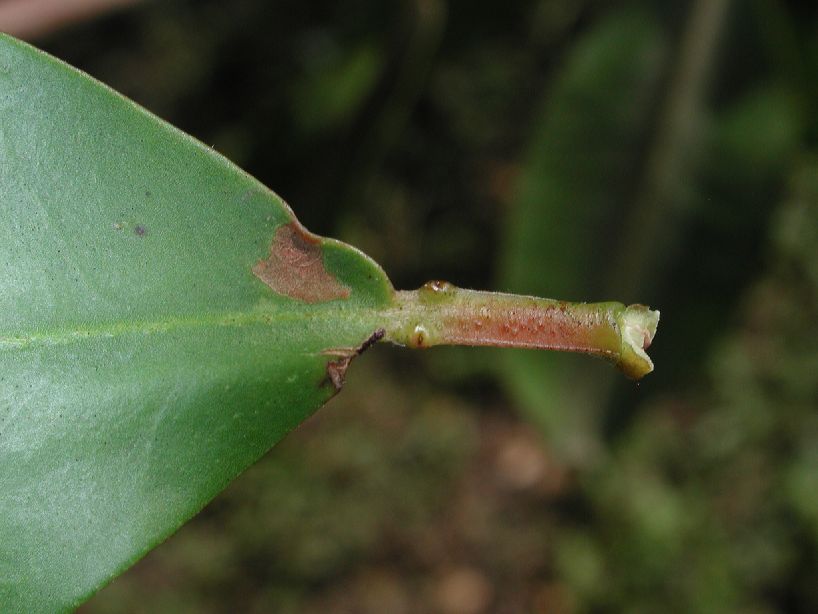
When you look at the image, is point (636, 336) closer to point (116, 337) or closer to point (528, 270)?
point (116, 337)

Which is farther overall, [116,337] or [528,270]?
[528,270]

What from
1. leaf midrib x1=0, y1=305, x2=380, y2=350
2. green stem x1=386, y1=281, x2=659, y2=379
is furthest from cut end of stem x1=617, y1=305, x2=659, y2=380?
leaf midrib x1=0, y1=305, x2=380, y2=350

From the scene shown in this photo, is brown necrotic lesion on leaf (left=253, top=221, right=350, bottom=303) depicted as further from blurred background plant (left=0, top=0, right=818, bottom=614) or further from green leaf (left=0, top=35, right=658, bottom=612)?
blurred background plant (left=0, top=0, right=818, bottom=614)

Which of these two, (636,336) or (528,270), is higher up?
(528,270)

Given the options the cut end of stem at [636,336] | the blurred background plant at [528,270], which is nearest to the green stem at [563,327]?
the cut end of stem at [636,336]

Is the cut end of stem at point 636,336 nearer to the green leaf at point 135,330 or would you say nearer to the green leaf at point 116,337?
the green leaf at point 135,330

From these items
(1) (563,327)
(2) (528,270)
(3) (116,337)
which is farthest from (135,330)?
(2) (528,270)

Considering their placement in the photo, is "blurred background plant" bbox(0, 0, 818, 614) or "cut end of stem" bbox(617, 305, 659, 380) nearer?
"cut end of stem" bbox(617, 305, 659, 380)

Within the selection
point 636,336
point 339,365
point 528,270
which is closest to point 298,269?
point 339,365
